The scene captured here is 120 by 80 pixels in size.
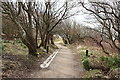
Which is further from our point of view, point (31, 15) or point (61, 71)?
point (31, 15)

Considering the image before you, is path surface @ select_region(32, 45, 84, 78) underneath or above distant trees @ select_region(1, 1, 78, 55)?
underneath

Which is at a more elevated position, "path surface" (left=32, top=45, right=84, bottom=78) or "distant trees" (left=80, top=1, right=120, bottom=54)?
"distant trees" (left=80, top=1, right=120, bottom=54)

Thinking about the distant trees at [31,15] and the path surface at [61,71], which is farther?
the distant trees at [31,15]

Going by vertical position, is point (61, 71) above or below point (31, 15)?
below

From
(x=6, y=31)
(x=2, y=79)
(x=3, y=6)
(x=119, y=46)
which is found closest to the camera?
(x=2, y=79)

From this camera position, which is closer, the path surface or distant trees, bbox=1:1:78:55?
the path surface

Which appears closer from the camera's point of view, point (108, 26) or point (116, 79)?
point (116, 79)

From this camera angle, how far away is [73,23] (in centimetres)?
3778

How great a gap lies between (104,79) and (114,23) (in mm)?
3996

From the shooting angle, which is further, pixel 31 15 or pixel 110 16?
pixel 31 15

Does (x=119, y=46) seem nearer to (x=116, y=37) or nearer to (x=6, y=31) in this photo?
(x=116, y=37)

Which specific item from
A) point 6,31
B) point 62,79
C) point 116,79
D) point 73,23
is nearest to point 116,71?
point 116,79

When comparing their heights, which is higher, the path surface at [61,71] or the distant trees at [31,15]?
the distant trees at [31,15]

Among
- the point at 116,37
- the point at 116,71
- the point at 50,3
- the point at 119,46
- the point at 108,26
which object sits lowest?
the point at 116,71
